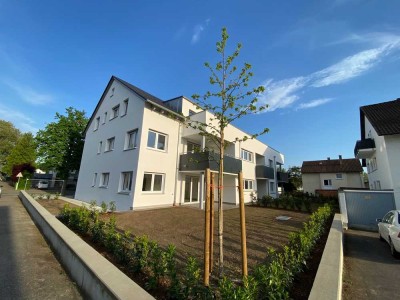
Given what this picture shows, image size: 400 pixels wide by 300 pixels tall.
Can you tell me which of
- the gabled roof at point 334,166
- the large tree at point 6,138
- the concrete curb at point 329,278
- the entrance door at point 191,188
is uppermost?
the large tree at point 6,138

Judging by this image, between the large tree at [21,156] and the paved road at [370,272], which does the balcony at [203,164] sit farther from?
the large tree at [21,156]

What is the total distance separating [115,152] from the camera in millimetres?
16594

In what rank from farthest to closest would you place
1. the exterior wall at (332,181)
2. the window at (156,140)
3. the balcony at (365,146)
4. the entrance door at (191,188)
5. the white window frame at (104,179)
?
the exterior wall at (332,181) < the entrance door at (191,188) < the white window frame at (104,179) < the balcony at (365,146) < the window at (156,140)

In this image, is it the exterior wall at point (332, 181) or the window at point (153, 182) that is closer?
the window at point (153, 182)

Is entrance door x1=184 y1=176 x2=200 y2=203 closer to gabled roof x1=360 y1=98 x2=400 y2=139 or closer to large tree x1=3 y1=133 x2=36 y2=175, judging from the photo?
gabled roof x1=360 y1=98 x2=400 y2=139

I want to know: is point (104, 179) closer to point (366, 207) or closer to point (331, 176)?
point (366, 207)

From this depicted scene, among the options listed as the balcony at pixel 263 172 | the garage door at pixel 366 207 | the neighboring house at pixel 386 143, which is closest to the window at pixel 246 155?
the balcony at pixel 263 172

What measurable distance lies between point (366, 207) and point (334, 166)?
2600 centimetres

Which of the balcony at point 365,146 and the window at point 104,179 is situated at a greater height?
the balcony at point 365,146

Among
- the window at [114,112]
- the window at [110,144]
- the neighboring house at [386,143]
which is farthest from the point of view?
the window at [114,112]

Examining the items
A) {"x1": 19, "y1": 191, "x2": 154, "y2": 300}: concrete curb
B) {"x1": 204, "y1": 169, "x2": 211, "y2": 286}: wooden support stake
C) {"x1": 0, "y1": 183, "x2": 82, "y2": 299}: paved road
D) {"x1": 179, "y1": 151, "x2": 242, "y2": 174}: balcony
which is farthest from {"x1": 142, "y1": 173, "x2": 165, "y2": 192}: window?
{"x1": 204, "y1": 169, "x2": 211, "y2": 286}: wooden support stake

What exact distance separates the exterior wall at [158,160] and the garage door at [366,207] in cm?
1189

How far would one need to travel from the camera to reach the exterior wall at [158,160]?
13836mm

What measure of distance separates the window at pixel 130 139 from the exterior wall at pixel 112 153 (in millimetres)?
310
